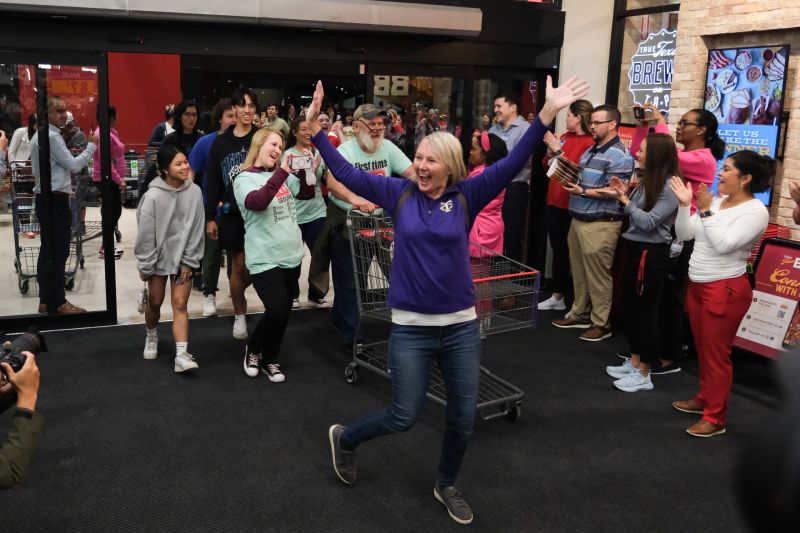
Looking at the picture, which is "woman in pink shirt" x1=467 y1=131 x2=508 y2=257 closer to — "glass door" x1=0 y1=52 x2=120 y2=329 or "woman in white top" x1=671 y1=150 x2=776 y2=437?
"woman in white top" x1=671 y1=150 x2=776 y2=437

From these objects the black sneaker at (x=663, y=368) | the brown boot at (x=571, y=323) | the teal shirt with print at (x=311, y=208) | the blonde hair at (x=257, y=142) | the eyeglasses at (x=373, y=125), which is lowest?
the black sneaker at (x=663, y=368)

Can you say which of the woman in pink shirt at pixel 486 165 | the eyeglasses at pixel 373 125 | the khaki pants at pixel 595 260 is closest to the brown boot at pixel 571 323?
the khaki pants at pixel 595 260

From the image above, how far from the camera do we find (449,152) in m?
3.10

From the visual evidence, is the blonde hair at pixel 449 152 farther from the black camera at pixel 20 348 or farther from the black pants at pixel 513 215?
the black pants at pixel 513 215

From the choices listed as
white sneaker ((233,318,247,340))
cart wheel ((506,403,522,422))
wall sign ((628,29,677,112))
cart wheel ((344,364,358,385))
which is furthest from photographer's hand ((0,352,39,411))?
wall sign ((628,29,677,112))

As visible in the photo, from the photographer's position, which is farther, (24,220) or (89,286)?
(89,286)

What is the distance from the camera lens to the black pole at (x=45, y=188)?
5543mm

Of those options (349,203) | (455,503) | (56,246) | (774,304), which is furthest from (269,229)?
(774,304)

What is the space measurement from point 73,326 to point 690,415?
4.68 m

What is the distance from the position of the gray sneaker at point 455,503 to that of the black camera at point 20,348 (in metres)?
1.84

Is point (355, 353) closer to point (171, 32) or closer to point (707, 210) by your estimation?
point (707, 210)

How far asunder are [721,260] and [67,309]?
16.1 feet

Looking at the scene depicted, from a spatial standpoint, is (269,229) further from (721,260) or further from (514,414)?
(721,260)

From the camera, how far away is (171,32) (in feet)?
19.1
